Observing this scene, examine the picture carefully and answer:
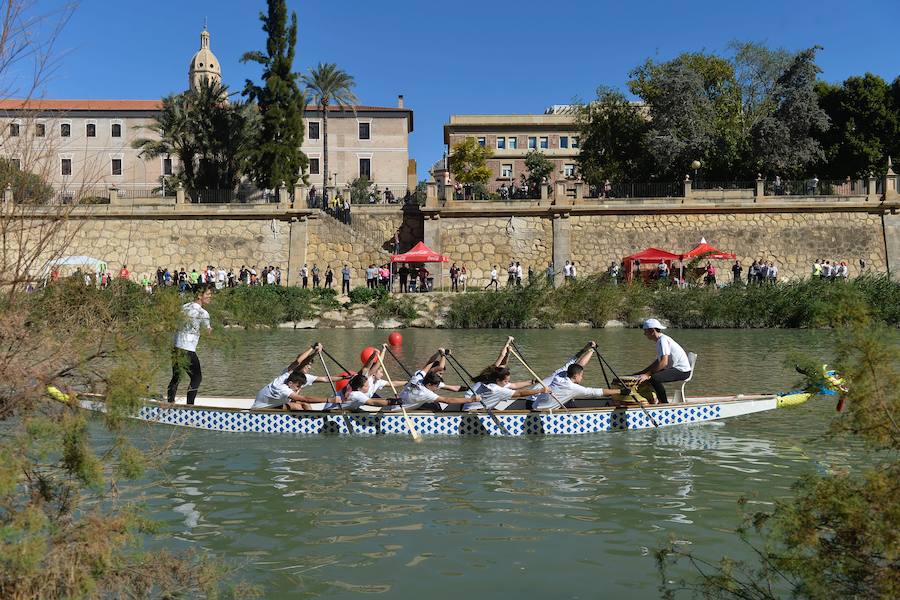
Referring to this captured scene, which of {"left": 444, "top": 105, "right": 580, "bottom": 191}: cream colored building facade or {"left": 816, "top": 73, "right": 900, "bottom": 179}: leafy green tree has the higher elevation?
{"left": 444, "top": 105, "right": 580, "bottom": 191}: cream colored building facade

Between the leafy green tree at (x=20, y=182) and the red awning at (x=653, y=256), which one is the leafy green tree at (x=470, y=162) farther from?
the leafy green tree at (x=20, y=182)

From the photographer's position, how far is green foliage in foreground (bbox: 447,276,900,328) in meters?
29.3

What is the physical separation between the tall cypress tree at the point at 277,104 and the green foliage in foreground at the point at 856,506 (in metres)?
43.8

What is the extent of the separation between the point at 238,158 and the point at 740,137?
85.0 feet

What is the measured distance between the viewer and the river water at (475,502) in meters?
6.85

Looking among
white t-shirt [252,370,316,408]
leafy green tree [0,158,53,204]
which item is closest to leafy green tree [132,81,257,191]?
white t-shirt [252,370,316,408]

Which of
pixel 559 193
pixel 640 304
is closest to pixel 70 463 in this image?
pixel 640 304

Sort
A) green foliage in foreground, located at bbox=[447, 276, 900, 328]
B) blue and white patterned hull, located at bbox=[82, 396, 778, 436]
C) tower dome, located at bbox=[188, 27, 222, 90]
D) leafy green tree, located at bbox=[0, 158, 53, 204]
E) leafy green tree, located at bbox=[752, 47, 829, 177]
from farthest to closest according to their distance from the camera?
1. tower dome, located at bbox=[188, 27, 222, 90]
2. leafy green tree, located at bbox=[752, 47, 829, 177]
3. green foliage in foreground, located at bbox=[447, 276, 900, 328]
4. blue and white patterned hull, located at bbox=[82, 396, 778, 436]
5. leafy green tree, located at bbox=[0, 158, 53, 204]

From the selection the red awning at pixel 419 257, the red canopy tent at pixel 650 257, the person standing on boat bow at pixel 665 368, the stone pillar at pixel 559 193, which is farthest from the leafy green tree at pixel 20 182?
the stone pillar at pixel 559 193

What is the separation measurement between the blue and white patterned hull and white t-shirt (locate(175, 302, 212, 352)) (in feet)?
→ 3.59

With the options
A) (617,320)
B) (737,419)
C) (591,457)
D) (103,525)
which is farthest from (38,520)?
(617,320)

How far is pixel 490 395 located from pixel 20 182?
7.77 metres

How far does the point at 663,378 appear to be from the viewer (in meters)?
12.7

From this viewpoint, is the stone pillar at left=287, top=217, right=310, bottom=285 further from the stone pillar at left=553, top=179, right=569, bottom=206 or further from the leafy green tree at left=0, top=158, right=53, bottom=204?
the leafy green tree at left=0, top=158, right=53, bottom=204
